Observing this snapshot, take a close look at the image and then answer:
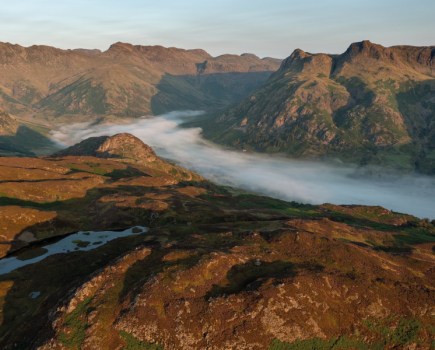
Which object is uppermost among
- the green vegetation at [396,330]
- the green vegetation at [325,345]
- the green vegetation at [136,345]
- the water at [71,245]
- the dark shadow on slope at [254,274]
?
the dark shadow on slope at [254,274]

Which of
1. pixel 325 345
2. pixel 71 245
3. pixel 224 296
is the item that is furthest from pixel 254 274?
pixel 71 245

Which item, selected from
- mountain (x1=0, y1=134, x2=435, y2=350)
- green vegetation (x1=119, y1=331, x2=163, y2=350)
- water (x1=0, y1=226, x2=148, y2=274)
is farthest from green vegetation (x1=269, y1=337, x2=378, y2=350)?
water (x1=0, y1=226, x2=148, y2=274)

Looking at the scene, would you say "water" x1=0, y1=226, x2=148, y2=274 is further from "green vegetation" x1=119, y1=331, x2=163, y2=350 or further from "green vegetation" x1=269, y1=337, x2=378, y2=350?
"green vegetation" x1=269, y1=337, x2=378, y2=350

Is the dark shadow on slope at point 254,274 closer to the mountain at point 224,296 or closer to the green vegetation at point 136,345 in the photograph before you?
the mountain at point 224,296

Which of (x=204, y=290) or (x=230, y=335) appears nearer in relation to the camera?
(x=230, y=335)

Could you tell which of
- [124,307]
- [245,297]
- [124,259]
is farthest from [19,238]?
[245,297]

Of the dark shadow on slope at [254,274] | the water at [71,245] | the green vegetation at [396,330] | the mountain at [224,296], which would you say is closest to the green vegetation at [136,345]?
the mountain at [224,296]

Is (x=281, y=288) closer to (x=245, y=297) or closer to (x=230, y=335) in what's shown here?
(x=245, y=297)

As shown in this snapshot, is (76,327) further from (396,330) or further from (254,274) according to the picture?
(396,330)

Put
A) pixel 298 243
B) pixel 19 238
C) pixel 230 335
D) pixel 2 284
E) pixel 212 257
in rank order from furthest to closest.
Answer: pixel 19 238 → pixel 298 243 → pixel 2 284 → pixel 212 257 → pixel 230 335
